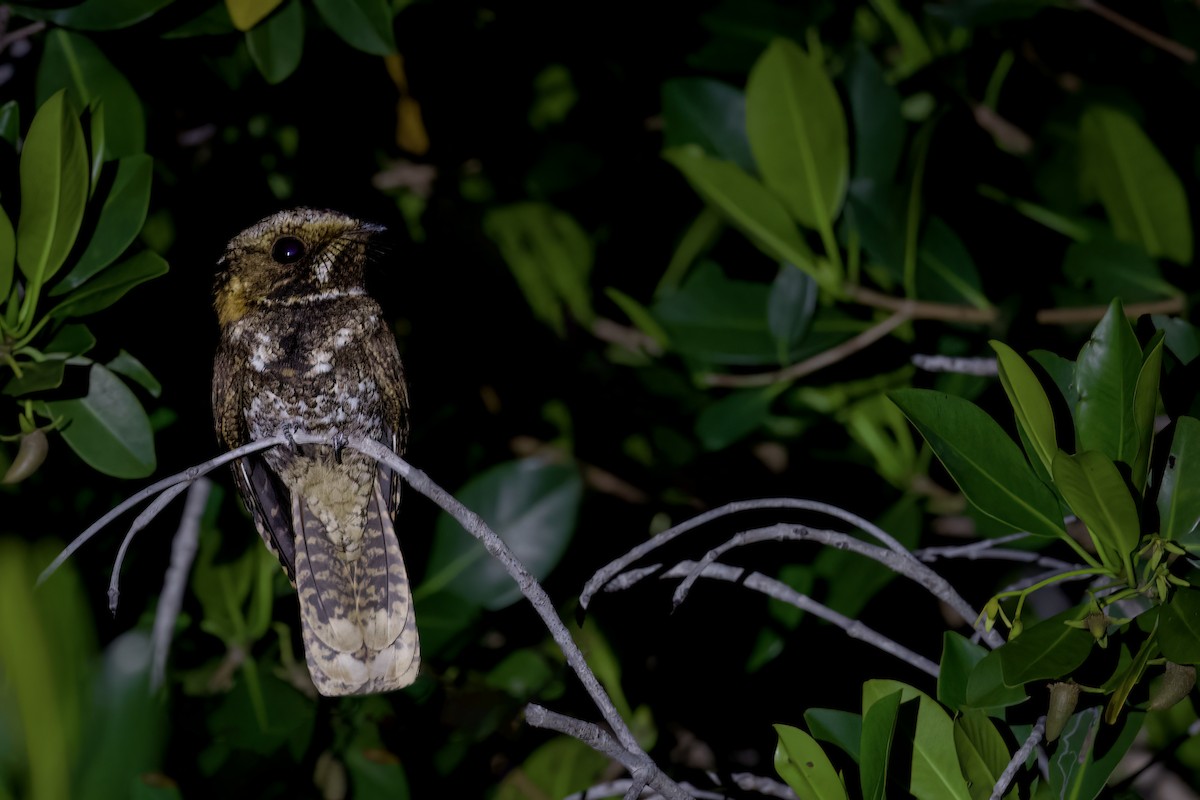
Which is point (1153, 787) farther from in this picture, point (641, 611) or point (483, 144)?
point (483, 144)

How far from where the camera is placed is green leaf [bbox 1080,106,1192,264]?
2.05m

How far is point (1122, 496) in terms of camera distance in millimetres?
1203

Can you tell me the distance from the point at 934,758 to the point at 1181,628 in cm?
34

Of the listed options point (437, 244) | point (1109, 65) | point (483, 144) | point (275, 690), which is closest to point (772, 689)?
point (275, 690)

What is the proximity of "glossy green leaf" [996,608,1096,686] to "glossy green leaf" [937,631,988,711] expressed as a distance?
183mm

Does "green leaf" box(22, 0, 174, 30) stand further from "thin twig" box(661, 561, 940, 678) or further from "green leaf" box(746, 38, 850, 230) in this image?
"thin twig" box(661, 561, 940, 678)

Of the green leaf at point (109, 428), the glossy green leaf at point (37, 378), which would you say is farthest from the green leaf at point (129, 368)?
the glossy green leaf at point (37, 378)

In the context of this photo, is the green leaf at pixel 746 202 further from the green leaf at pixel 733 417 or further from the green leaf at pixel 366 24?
the green leaf at pixel 366 24

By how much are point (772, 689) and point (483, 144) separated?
1.42 m

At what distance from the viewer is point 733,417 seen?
214 centimetres

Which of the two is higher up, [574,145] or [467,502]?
[574,145]

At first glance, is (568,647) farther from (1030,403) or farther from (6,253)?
(6,253)

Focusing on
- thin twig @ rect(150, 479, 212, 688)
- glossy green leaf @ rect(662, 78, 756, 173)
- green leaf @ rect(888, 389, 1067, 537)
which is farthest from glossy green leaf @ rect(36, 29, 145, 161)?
green leaf @ rect(888, 389, 1067, 537)

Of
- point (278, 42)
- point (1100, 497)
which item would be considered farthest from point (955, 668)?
point (278, 42)
